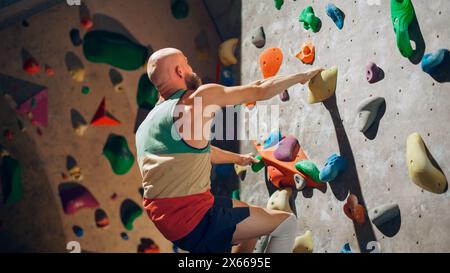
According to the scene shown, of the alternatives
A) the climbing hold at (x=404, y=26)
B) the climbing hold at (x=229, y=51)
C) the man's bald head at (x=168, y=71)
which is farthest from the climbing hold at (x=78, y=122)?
the climbing hold at (x=404, y=26)

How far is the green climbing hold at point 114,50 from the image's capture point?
3.44m

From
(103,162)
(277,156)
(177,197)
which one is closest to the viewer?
(177,197)

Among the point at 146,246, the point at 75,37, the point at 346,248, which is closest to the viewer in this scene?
the point at 346,248

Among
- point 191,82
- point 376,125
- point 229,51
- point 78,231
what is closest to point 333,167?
point 376,125

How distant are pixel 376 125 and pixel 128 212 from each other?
6.27ft

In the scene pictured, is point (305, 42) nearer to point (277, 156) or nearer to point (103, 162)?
point (277, 156)

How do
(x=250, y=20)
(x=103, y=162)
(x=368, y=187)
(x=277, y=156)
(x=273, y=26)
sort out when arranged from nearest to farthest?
(x=368, y=187) < (x=277, y=156) < (x=273, y=26) < (x=250, y=20) < (x=103, y=162)

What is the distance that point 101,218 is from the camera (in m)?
3.66

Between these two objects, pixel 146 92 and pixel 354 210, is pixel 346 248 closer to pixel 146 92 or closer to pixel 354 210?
pixel 354 210

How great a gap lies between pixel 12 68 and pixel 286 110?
1.67m

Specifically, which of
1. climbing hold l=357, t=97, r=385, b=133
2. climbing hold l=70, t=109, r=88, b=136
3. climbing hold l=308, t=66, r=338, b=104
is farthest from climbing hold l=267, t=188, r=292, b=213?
climbing hold l=70, t=109, r=88, b=136

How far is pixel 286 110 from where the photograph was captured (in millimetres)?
2898

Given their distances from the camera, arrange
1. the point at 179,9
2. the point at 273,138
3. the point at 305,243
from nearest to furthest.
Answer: the point at 305,243, the point at 273,138, the point at 179,9
